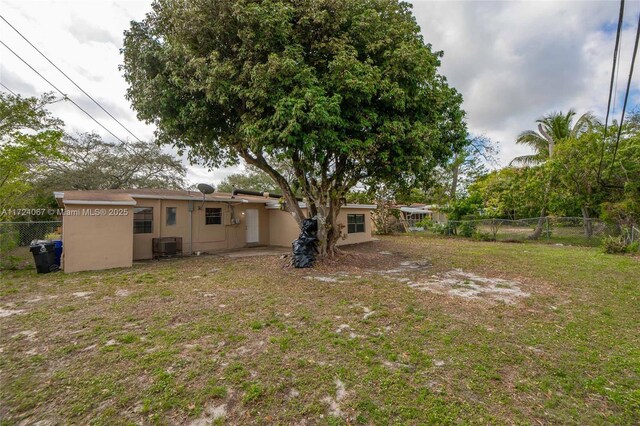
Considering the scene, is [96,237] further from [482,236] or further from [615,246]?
[615,246]

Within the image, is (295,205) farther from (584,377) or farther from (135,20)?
(584,377)

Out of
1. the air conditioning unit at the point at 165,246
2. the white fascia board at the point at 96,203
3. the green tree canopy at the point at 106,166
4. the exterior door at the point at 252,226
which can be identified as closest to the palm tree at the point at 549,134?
the exterior door at the point at 252,226

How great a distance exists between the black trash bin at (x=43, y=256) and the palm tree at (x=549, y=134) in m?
19.4

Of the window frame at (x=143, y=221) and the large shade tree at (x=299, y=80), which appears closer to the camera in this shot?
the large shade tree at (x=299, y=80)

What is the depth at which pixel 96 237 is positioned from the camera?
8.09m

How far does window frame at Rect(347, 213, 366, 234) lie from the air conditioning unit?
757cm

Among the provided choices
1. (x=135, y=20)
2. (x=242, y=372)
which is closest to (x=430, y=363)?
(x=242, y=372)

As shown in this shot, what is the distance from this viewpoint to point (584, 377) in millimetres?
2818

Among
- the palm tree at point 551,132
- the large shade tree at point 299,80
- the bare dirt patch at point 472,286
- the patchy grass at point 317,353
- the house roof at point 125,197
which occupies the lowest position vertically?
the patchy grass at point 317,353

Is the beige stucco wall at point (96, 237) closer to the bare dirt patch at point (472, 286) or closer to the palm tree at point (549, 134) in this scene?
the bare dirt patch at point (472, 286)

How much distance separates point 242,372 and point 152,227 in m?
9.14

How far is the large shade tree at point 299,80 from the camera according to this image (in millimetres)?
6176

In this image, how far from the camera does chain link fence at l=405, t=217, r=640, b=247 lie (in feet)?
43.7

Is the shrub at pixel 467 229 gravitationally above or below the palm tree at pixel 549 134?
below
